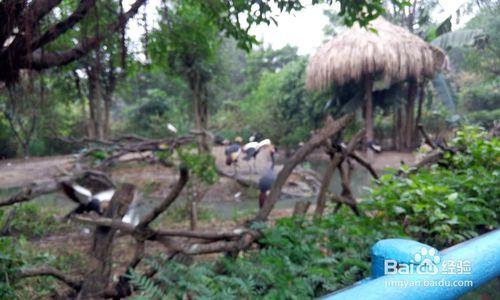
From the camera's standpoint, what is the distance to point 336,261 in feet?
6.80

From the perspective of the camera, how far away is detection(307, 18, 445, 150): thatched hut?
41.1 ft

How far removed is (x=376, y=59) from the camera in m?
12.5

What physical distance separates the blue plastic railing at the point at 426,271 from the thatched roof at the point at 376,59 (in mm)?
12259

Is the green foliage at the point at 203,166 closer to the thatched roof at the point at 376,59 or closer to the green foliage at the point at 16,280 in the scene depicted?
the green foliage at the point at 16,280

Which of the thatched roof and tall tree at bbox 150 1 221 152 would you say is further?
the thatched roof

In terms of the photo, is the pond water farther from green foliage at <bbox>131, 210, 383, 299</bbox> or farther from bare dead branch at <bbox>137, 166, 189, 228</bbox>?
bare dead branch at <bbox>137, 166, 189, 228</bbox>

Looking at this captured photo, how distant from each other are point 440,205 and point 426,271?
6.48ft

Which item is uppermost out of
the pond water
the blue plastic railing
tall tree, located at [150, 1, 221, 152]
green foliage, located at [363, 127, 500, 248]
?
tall tree, located at [150, 1, 221, 152]

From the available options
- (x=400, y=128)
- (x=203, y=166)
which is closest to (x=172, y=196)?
(x=203, y=166)

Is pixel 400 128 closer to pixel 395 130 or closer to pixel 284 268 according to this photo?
pixel 395 130

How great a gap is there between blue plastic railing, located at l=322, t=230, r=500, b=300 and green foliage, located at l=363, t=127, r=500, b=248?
1651mm

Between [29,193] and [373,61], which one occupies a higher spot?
[373,61]

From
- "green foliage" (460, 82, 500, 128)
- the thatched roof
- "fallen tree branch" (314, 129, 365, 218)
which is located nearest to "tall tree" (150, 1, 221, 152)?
"fallen tree branch" (314, 129, 365, 218)

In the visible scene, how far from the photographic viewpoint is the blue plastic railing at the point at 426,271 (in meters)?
0.67
